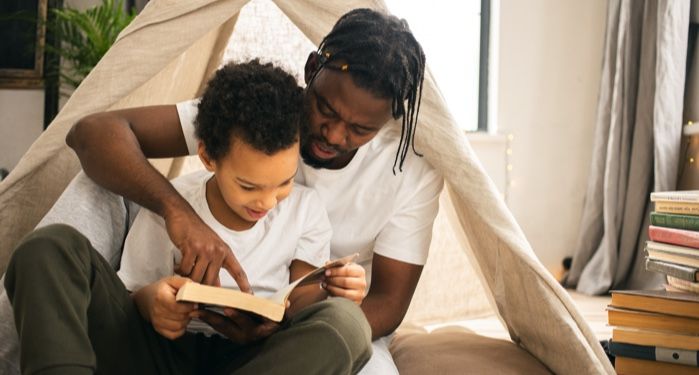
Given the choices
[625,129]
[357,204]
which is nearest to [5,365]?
[357,204]

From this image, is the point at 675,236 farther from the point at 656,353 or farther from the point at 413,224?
the point at 413,224

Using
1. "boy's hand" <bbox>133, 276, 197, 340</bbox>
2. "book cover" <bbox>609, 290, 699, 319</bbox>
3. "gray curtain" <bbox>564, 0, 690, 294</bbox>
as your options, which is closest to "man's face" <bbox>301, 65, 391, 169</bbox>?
"boy's hand" <bbox>133, 276, 197, 340</bbox>

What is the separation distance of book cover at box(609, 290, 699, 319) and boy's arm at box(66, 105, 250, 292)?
0.84 metres

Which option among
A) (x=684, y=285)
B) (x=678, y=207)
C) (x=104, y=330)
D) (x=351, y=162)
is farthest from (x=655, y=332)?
(x=104, y=330)

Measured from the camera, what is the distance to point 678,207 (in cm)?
171

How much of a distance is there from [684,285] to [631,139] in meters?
2.01

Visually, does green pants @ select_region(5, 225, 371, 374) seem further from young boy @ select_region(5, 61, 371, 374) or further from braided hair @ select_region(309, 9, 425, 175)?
braided hair @ select_region(309, 9, 425, 175)

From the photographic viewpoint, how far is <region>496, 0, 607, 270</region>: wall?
4.02 metres

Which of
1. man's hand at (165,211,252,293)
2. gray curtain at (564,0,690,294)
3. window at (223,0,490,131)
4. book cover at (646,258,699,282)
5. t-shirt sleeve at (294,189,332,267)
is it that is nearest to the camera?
man's hand at (165,211,252,293)

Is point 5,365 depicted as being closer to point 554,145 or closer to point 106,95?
point 106,95

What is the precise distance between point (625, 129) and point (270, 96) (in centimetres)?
266

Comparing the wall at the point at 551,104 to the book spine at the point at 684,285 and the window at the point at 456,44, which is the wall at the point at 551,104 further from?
the book spine at the point at 684,285

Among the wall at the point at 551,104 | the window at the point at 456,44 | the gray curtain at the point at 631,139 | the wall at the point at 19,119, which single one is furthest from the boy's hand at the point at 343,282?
the window at the point at 456,44

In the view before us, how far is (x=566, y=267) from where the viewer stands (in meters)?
3.98
